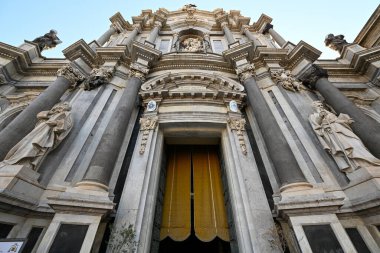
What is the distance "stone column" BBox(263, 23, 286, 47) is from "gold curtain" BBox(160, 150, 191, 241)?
10047 millimetres

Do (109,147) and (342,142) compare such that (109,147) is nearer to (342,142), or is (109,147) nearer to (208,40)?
(342,142)

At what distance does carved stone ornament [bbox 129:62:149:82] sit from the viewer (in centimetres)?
895

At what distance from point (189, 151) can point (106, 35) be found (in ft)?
34.0

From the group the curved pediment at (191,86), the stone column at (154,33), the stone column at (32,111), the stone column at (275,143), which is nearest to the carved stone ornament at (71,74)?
the stone column at (32,111)

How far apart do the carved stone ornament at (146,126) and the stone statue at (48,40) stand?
868 centimetres

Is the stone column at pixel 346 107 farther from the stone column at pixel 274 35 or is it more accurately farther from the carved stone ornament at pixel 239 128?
the stone column at pixel 274 35

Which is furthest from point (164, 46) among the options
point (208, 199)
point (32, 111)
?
point (208, 199)

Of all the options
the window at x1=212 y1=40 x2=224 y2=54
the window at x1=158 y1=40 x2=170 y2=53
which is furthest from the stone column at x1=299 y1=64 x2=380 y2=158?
the window at x1=158 y1=40 x2=170 y2=53

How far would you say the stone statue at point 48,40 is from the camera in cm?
1117

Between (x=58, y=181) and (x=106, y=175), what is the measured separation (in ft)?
4.74

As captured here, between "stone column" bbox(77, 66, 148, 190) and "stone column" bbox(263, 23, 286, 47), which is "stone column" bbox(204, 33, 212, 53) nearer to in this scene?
"stone column" bbox(263, 23, 286, 47)

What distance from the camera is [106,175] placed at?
531 cm

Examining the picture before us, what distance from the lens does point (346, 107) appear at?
7098 mm

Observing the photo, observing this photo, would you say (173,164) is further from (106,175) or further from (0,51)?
(0,51)
